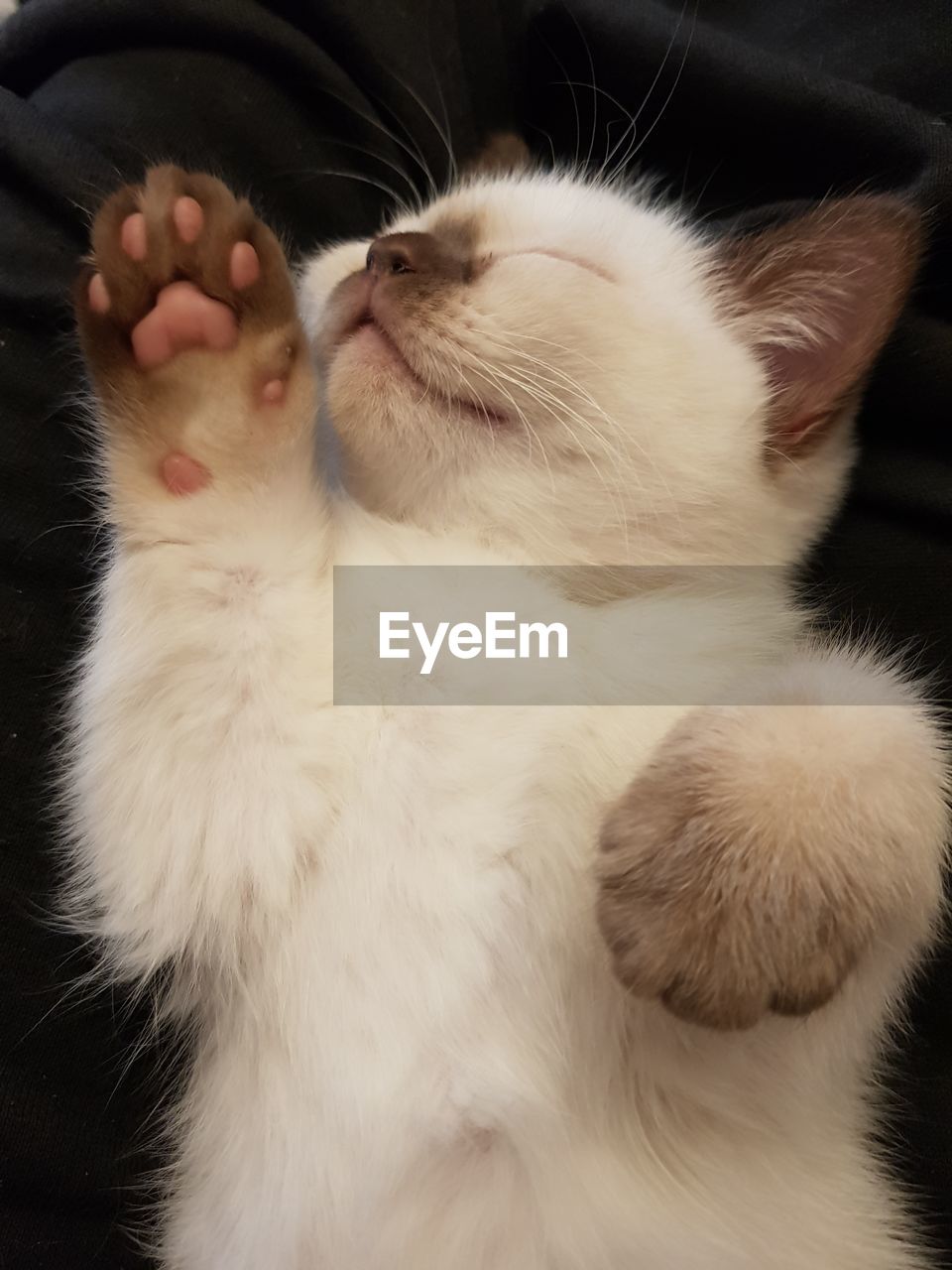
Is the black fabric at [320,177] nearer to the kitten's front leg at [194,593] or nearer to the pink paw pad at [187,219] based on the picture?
the kitten's front leg at [194,593]

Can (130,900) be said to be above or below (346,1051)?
above

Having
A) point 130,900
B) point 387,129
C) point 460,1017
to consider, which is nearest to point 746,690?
point 460,1017

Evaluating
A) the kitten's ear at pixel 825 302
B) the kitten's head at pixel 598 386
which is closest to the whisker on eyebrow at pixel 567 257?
the kitten's head at pixel 598 386

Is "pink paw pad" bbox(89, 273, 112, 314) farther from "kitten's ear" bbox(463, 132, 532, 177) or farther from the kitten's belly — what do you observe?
"kitten's ear" bbox(463, 132, 532, 177)

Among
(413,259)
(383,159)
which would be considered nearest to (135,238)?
(413,259)

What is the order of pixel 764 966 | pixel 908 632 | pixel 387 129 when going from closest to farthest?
pixel 764 966, pixel 908 632, pixel 387 129

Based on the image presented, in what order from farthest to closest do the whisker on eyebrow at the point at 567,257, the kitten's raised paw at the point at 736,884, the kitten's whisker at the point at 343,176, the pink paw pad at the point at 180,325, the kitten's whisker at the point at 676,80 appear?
the kitten's whisker at the point at 343,176 < the kitten's whisker at the point at 676,80 < the whisker on eyebrow at the point at 567,257 < the pink paw pad at the point at 180,325 < the kitten's raised paw at the point at 736,884

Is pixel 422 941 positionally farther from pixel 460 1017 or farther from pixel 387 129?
pixel 387 129
